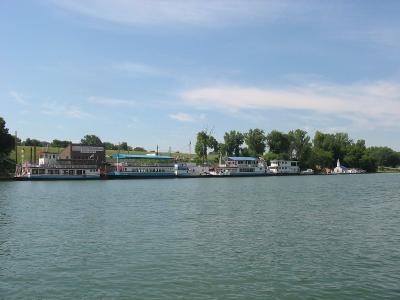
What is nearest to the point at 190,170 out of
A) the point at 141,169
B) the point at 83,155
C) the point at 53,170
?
the point at 141,169

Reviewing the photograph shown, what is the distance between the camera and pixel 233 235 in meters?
36.3

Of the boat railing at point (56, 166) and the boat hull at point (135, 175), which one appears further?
the boat hull at point (135, 175)

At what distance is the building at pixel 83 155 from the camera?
5910 inches

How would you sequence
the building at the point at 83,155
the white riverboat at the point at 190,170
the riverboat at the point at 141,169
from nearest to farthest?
the building at the point at 83,155 < the riverboat at the point at 141,169 < the white riverboat at the point at 190,170

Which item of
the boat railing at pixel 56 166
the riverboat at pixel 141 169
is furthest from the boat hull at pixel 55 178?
the riverboat at pixel 141 169

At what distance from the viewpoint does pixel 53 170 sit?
141m

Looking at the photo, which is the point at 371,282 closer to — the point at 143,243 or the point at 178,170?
the point at 143,243

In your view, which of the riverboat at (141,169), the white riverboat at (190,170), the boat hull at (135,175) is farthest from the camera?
the white riverboat at (190,170)

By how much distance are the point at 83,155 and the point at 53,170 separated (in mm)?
14315

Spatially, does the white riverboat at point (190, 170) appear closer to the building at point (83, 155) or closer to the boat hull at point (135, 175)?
the boat hull at point (135, 175)

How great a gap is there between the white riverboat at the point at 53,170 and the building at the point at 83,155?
2.53 meters

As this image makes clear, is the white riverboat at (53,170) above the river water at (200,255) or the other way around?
above

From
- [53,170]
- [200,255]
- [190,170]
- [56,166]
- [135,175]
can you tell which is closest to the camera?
[200,255]

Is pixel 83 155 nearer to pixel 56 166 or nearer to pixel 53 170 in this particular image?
pixel 56 166
